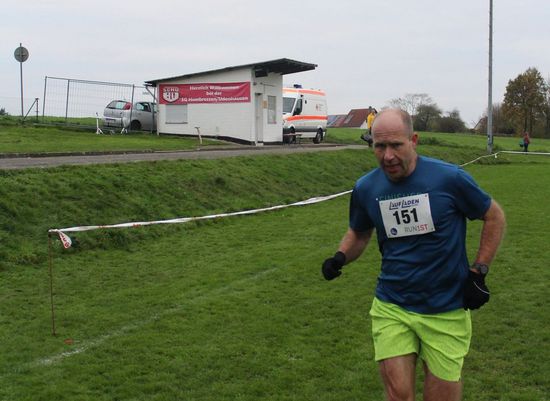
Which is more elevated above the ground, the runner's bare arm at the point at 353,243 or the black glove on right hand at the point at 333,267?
the runner's bare arm at the point at 353,243

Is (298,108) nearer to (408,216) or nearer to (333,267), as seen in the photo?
(333,267)

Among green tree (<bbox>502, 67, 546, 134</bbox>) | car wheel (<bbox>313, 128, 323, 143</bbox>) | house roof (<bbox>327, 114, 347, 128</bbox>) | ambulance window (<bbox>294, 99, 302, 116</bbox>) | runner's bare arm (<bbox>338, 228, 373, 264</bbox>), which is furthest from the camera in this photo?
house roof (<bbox>327, 114, 347, 128</bbox>)

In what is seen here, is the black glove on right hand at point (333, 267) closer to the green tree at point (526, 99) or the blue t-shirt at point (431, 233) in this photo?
the blue t-shirt at point (431, 233)

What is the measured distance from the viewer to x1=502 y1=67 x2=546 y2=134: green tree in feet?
302

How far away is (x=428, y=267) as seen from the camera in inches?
143

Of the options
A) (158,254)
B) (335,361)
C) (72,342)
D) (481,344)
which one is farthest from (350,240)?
(158,254)

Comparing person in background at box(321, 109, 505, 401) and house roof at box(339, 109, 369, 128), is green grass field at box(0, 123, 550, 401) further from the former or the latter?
house roof at box(339, 109, 369, 128)

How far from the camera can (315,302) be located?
790cm

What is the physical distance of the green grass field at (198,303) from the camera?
5395mm

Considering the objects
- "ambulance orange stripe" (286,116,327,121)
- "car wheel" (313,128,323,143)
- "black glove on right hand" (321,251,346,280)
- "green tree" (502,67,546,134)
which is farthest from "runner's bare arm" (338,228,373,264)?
"green tree" (502,67,546,134)

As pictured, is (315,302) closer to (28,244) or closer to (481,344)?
(481,344)

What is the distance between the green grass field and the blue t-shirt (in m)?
1.73

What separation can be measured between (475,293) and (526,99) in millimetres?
96534

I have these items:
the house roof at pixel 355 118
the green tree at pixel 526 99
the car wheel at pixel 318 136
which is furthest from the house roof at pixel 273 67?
the house roof at pixel 355 118
